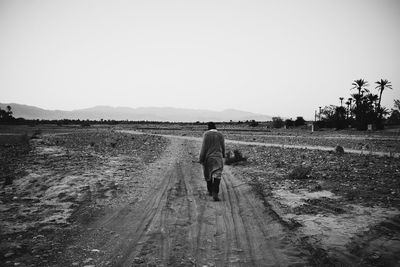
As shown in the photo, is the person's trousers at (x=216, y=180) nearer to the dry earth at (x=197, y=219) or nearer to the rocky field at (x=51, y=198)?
the dry earth at (x=197, y=219)

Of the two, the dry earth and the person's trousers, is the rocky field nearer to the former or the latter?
the dry earth

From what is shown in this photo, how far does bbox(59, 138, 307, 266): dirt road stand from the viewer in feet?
13.4

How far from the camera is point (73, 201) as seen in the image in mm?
6949

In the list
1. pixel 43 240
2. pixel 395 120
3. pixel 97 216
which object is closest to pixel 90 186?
pixel 97 216

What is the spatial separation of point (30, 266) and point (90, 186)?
4.55 m

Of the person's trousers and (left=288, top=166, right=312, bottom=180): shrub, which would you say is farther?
(left=288, top=166, right=312, bottom=180): shrub

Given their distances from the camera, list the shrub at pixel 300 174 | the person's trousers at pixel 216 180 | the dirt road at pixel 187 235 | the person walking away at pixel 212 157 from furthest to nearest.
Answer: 1. the shrub at pixel 300 174
2. the person walking away at pixel 212 157
3. the person's trousers at pixel 216 180
4. the dirt road at pixel 187 235

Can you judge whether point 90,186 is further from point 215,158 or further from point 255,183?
point 255,183

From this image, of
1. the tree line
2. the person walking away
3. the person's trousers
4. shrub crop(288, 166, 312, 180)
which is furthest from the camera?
the tree line

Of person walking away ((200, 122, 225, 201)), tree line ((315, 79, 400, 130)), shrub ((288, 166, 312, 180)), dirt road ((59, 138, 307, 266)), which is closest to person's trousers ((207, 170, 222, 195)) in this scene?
person walking away ((200, 122, 225, 201))

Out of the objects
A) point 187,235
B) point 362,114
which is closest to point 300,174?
point 187,235

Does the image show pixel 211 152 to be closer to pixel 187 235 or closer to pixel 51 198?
pixel 187 235

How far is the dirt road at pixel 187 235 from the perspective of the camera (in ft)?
13.4

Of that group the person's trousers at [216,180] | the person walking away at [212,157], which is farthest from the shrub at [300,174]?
the person's trousers at [216,180]
